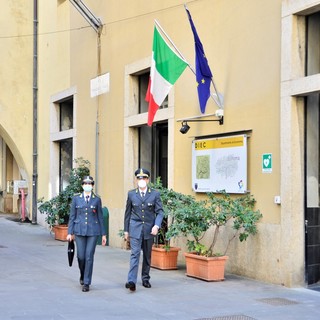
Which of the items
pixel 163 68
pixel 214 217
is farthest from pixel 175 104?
pixel 214 217

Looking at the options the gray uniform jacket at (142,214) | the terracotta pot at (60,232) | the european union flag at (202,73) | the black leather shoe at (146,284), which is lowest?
the black leather shoe at (146,284)

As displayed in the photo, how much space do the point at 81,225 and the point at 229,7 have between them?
15.4 ft

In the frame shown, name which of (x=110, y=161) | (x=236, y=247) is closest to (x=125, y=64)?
(x=110, y=161)

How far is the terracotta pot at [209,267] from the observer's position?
9.19 metres

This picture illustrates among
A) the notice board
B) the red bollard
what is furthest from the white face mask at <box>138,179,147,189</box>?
the red bollard

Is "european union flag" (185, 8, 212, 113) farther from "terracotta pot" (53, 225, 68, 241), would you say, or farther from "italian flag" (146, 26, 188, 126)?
"terracotta pot" (53, 225, 68, 241)

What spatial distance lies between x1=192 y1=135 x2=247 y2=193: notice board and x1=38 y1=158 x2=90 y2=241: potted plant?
5.14m

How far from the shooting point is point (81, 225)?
28.0 ft

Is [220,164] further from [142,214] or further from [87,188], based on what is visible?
[87,188]

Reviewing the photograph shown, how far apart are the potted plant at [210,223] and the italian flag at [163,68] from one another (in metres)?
2.21

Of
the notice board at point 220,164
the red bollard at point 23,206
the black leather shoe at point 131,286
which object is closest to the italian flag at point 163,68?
the notice board at point 220,164

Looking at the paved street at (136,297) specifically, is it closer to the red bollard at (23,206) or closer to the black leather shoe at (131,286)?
the black leather shoe at (131,286)

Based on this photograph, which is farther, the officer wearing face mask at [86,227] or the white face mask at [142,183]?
the white face mask at [142,183]

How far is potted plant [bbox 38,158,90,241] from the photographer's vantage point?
50.0 feet
